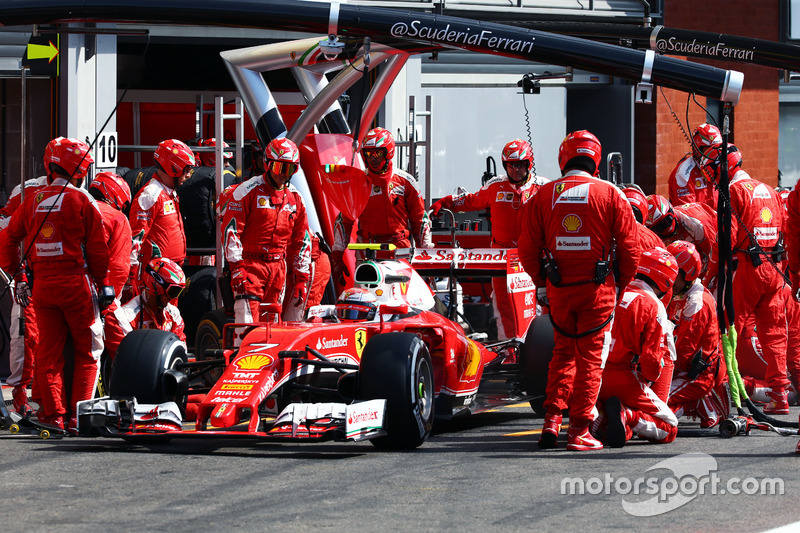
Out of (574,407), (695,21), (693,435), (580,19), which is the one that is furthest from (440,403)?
(695,21)

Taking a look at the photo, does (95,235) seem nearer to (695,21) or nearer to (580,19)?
(580,19)

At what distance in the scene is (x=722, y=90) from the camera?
906cm

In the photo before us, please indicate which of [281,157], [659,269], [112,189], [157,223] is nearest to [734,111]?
[281,157]

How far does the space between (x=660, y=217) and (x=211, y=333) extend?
3841 millimetres

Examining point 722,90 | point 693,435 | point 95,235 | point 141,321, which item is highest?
point 722,90

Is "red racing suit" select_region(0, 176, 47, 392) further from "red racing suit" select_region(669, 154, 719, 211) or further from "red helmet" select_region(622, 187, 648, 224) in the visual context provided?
"red racing suit" select_region(669, 154, 719, 211)

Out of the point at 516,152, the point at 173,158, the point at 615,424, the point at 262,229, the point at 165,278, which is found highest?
the point at 516,152

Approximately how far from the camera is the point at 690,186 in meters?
12.4

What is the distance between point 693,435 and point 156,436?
3.61 meters

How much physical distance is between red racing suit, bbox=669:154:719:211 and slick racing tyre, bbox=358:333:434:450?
485 centimetres

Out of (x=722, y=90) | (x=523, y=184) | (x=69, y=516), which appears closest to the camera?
(x=69, y=516)

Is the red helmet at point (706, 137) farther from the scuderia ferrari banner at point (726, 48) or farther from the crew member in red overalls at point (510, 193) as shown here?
the crew member in red overalls at point (510, 193)

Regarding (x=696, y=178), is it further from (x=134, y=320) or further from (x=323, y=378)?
(x=134, y=320)

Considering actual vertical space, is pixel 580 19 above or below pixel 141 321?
above
